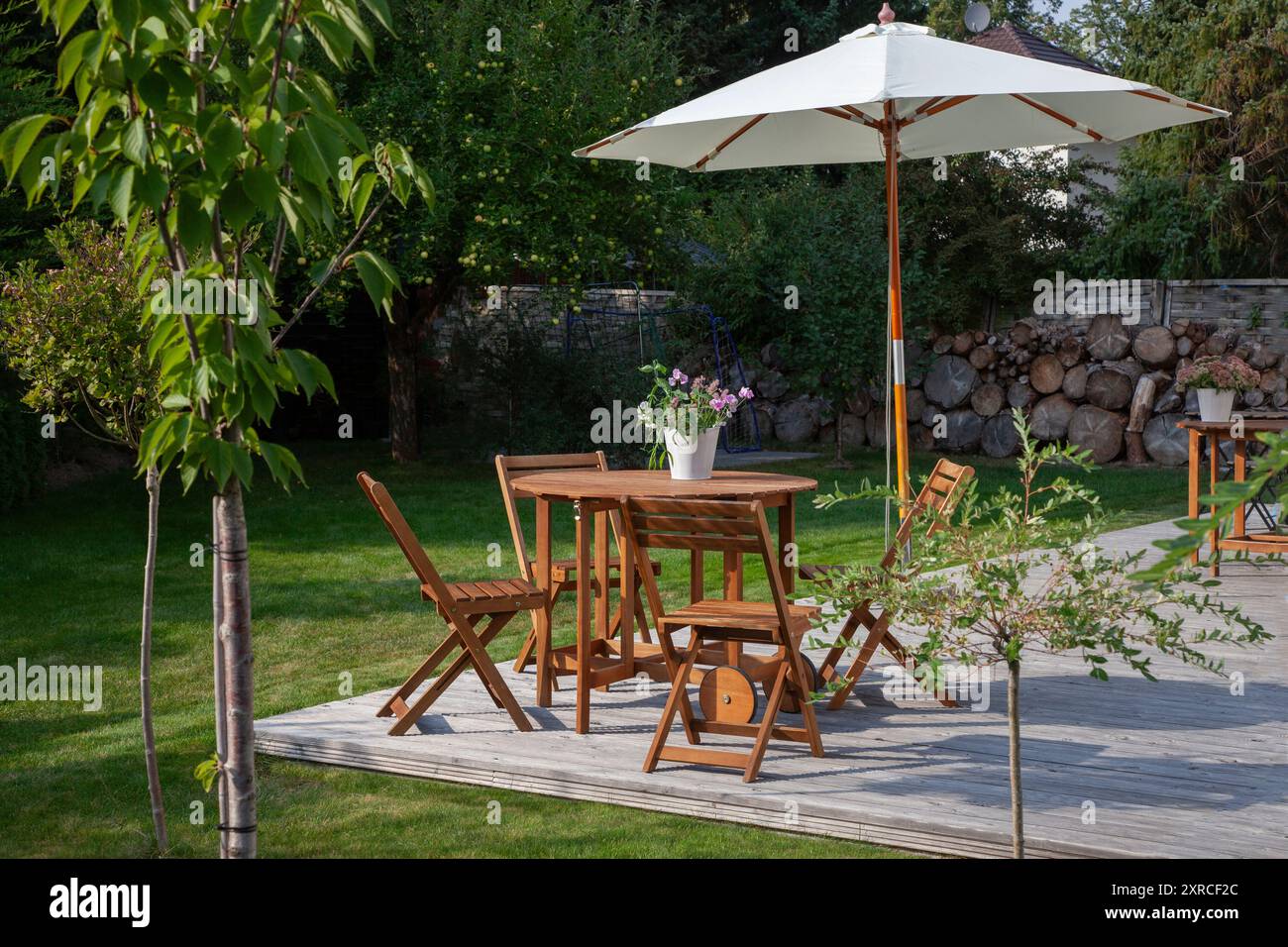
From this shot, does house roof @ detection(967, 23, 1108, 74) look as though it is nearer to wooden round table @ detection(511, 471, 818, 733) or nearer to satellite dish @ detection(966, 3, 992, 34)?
satellite dish @ detection(966, 3, 992, 34)

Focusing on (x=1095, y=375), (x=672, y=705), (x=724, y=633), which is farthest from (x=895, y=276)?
(x=1095, y=375)

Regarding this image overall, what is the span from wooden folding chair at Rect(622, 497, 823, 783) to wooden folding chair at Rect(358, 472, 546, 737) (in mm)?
579

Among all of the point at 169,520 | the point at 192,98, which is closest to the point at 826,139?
the point at 192,98

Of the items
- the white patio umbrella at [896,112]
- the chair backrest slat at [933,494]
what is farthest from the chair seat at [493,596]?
the white patio umbrella at [896,112]

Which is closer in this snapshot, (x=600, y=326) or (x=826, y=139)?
(x=826, y=139)

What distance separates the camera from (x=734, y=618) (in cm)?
473

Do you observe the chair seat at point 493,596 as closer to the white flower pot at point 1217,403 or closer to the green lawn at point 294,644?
the green lawn at point 294,644

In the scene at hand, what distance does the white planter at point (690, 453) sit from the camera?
19.4 feet

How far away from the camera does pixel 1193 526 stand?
6.23 ft

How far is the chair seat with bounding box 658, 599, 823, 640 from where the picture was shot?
4.70 metres

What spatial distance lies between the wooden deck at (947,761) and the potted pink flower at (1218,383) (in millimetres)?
2638

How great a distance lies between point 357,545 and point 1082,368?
322 inches

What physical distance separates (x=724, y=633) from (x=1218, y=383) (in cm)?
486
